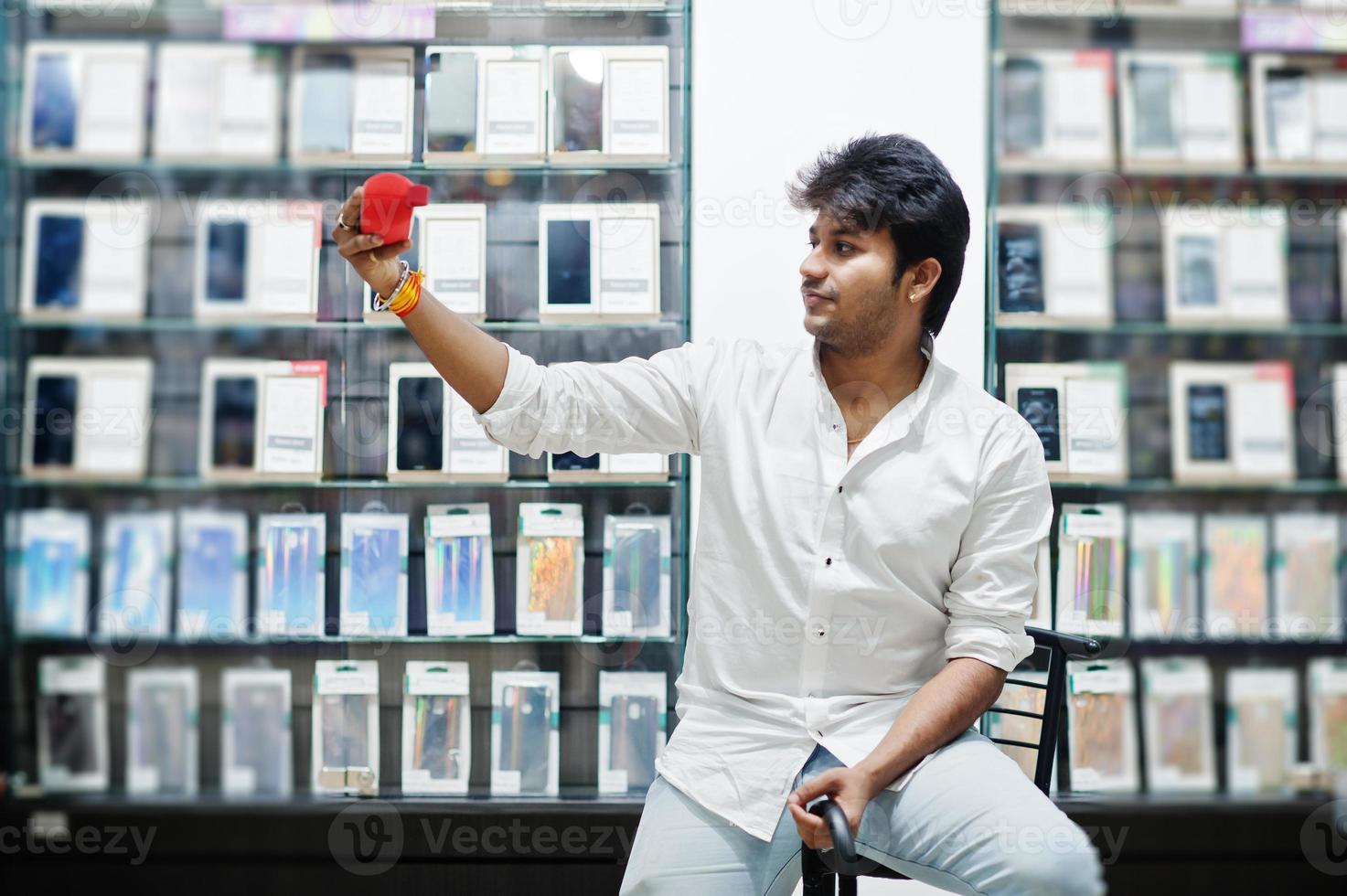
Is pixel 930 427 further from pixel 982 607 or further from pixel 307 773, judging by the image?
pixel 307 773

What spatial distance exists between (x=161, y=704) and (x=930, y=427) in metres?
2.14

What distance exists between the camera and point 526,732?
2543 mm

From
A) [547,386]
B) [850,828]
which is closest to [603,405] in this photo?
[547,386]

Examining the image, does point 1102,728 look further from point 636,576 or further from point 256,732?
point 256,732

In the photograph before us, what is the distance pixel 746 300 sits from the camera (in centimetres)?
247

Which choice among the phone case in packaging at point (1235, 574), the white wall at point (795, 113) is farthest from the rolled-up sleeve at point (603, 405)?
the phone case in packaging at point (1235, 574)

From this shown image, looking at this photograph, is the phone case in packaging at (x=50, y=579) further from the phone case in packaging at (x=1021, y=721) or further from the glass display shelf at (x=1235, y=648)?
the glass display shelf at (x=1235, y=648)

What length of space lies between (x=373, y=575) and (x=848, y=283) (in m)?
1.51

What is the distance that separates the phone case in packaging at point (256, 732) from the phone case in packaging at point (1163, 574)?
2.22 m

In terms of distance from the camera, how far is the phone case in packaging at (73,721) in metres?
2.58

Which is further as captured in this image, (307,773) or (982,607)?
(307,773)

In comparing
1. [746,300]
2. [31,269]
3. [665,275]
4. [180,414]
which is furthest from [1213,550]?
[31,269]

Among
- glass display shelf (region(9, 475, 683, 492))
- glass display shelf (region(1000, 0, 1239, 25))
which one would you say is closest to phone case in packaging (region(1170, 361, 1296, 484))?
glass display shelf (region(1000, 0, 1239, 25))

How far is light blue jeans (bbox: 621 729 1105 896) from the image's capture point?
1322 millimetres
